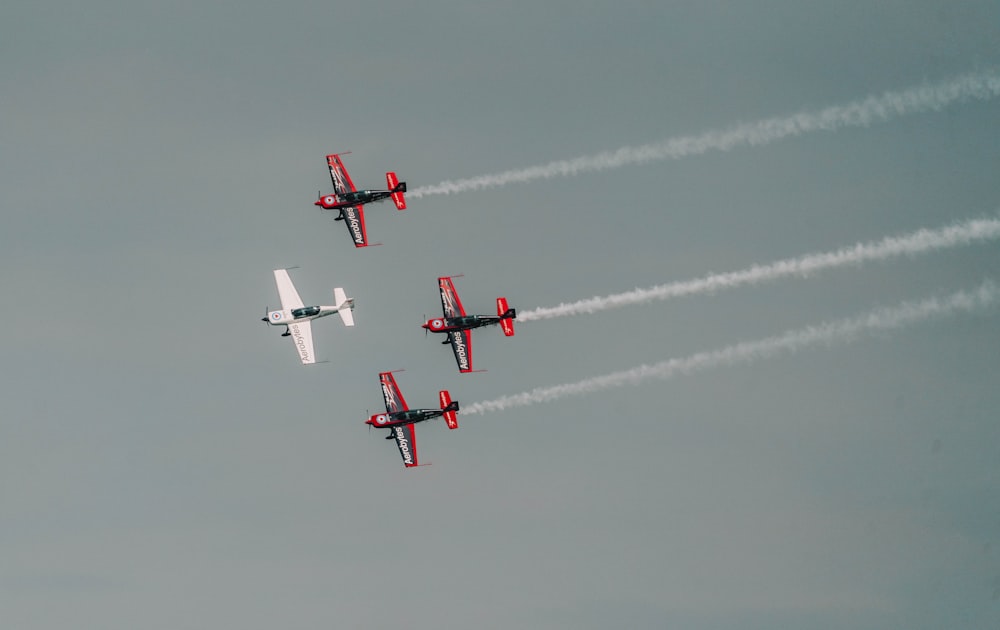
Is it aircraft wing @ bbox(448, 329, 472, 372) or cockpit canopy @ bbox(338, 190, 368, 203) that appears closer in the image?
aircraft wing @ bbox(448, 329, 472, 372)

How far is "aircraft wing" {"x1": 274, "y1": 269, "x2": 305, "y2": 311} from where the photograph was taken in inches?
4129

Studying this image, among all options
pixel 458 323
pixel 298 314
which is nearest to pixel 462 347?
pixel 458 323

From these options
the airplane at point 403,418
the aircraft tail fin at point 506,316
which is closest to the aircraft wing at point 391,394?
the airplane at point 403,418

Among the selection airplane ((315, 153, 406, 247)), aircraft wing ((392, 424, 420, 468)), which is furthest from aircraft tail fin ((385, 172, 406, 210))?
aircraft wing ((392, 424, 420, 468))

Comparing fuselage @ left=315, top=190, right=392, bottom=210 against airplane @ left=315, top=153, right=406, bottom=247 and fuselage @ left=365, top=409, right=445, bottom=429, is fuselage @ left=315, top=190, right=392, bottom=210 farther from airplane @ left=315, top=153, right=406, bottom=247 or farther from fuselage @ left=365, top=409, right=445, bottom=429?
fuselage @ left=365, top=409, right=445, bottom=429

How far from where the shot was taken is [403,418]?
10262 centimetres

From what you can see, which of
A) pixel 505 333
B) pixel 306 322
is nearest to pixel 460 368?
pixel 505 333

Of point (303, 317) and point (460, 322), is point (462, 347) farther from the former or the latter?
point (303, 317)

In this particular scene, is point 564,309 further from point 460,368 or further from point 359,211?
point 359,211

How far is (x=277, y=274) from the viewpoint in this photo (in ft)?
346

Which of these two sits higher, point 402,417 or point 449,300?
point 449,300

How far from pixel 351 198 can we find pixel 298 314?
879 cm

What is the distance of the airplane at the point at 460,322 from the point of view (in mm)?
99062

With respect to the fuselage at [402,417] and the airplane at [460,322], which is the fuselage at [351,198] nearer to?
the airplane at [460,322]
